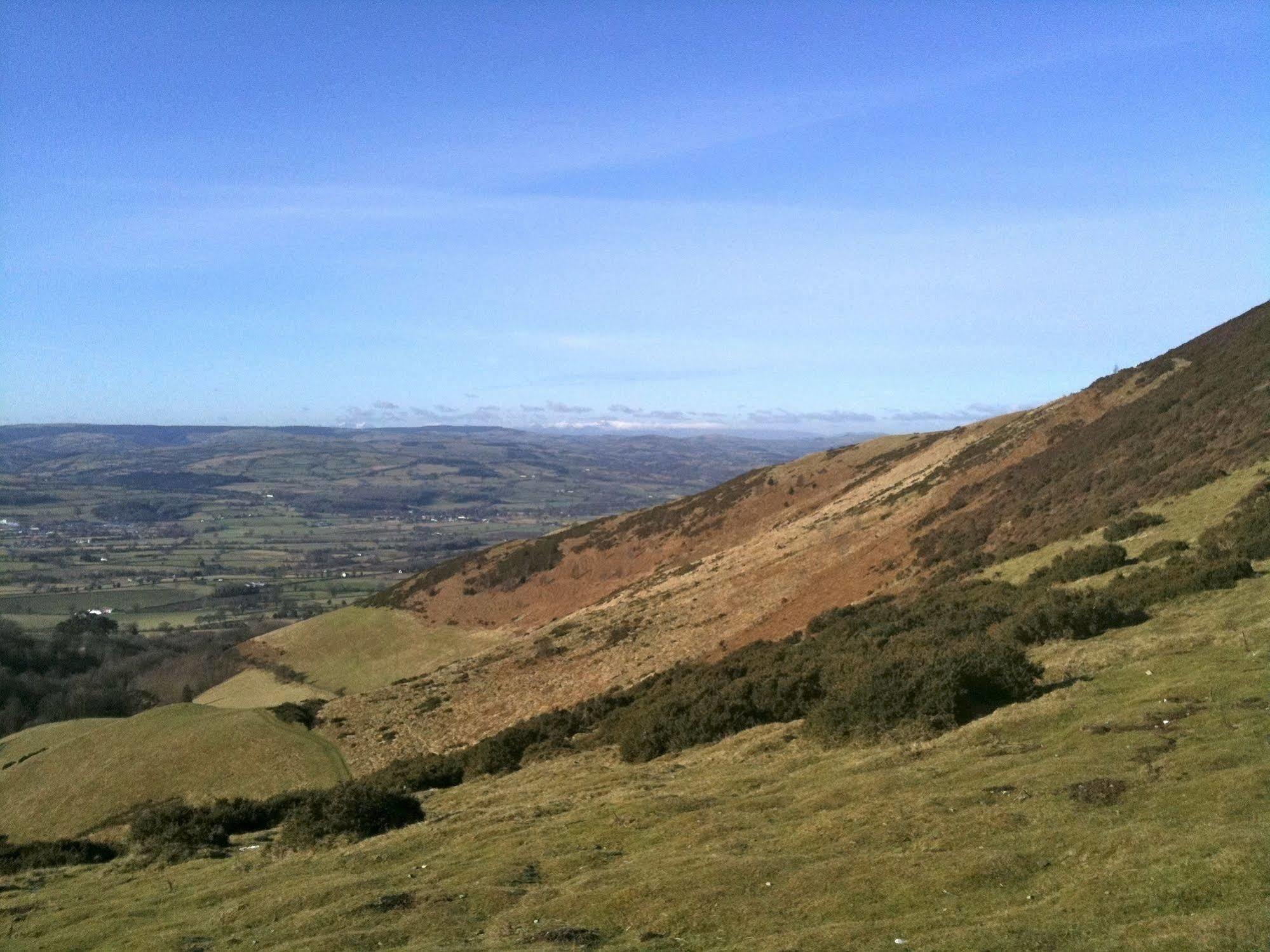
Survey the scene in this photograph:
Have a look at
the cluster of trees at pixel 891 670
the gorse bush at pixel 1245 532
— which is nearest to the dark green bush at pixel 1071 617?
the cluster of trees at pixel 891 670

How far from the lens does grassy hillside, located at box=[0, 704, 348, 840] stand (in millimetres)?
29453

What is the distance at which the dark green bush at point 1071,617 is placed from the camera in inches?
846

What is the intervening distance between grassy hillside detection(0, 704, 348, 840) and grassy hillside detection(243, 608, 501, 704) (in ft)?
60.9

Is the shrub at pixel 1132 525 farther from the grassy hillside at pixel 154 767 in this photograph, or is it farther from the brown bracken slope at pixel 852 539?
the grassy hillside at pixel 154 767

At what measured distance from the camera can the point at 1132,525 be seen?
91.1ft

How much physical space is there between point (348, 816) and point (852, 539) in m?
31.1

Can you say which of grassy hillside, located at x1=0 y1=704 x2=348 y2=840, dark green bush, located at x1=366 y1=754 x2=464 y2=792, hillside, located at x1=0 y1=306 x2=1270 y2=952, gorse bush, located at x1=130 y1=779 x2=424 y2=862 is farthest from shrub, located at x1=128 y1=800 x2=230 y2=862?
grassy hillside, located at x1=0 y1=704 x2=348 y2=840

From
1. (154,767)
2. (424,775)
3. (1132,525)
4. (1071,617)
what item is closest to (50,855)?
(424,775)

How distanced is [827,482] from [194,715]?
1710 inches

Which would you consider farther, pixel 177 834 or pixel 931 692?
pixel 177 834

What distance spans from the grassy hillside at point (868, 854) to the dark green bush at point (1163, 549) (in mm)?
3383

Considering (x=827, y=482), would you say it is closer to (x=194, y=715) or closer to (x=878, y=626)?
(x=878, y=626)

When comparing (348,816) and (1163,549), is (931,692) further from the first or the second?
(348,816)

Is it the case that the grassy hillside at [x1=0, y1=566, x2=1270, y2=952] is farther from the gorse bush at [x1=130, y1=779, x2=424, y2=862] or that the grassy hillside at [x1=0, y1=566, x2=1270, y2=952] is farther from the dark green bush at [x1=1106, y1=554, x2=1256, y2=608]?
the gorse bush at [x1=130, y1=779, x2=424, y2=862]
